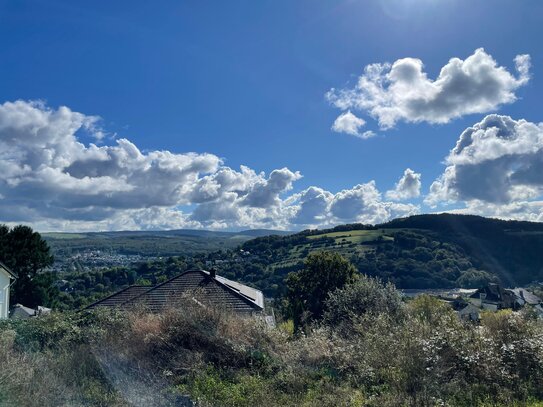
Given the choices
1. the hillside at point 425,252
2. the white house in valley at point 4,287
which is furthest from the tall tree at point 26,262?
the hillside at point 425,252

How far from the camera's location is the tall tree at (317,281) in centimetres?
2938

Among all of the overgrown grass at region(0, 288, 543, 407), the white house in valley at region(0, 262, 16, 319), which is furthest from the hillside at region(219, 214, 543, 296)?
the overgrown grass at region(0, 288, 543, 407)

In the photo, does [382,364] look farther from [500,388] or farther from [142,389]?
[142,389]

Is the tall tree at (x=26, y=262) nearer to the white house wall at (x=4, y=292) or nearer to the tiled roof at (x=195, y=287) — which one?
the white house wall at (x=4, y=292)

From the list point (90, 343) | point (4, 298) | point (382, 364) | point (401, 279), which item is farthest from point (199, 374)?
point (401, 279)

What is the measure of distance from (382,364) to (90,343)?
5236 mm

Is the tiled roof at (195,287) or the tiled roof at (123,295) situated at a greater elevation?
the tiled roof at (195,287)

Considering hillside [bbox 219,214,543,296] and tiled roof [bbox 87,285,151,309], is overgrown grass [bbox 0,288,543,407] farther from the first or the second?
hillside [bbox 219,214,543,296]

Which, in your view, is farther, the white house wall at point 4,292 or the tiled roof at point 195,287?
the white house wall at point 4,292

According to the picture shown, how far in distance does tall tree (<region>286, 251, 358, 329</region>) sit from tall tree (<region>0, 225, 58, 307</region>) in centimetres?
2081

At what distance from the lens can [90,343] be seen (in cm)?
905

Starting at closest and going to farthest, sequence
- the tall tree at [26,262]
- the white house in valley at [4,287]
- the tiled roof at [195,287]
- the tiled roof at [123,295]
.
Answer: the tiled roof at [195,287], the tiled roof at [123,295], the white house in valley at [4,287], the tall tree at [26,262]

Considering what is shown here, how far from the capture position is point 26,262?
129 feet

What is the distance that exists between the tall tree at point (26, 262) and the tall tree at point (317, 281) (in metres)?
20.8
